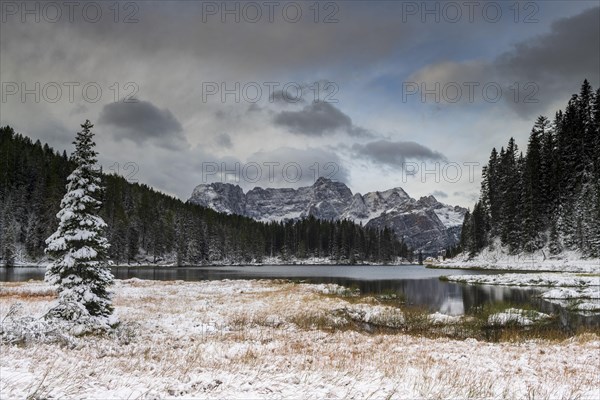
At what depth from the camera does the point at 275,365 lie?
9.65 m

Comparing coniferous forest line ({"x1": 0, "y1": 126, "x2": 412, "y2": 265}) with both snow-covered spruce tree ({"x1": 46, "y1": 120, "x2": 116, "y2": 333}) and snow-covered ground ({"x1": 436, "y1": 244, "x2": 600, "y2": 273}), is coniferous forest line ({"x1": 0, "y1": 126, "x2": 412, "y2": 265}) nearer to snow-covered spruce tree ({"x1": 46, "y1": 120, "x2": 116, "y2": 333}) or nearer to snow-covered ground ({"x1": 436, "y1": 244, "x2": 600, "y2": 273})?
snow-covered spruce tree ({"x1": 46, "y1": 120, "x2": 116, "y2": 333})

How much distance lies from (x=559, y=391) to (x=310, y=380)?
6.32 m

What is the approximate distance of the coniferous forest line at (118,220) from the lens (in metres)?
111

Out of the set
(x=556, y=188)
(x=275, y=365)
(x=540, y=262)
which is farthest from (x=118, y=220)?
(x=275, y=365)

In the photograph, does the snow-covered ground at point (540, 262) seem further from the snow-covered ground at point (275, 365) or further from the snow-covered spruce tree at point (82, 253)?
the snow-covered spruce tree at point (82, 253)

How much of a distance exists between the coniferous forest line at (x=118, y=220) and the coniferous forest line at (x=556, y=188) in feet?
343

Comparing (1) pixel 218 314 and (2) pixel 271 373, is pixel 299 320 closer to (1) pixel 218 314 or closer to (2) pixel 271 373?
(1) pixel 218 314

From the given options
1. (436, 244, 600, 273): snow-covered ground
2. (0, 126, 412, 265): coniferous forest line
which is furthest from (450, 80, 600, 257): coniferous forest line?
(0, 126, 412, 265): coniferous forest line

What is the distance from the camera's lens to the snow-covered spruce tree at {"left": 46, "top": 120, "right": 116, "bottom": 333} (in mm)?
15695

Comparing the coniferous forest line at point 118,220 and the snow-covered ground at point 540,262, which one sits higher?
the coniferous forest line at point 118,220

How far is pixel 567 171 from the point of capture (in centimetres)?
8350

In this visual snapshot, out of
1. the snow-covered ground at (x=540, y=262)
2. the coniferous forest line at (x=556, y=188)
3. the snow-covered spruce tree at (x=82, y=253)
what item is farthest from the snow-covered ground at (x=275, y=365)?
the coniferous forest line at (x=556, y=188)

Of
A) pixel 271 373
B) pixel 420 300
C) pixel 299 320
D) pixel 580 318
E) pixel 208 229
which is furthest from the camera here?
pixel 208 229

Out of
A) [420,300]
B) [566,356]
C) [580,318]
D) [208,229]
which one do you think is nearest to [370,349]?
[566,356]
